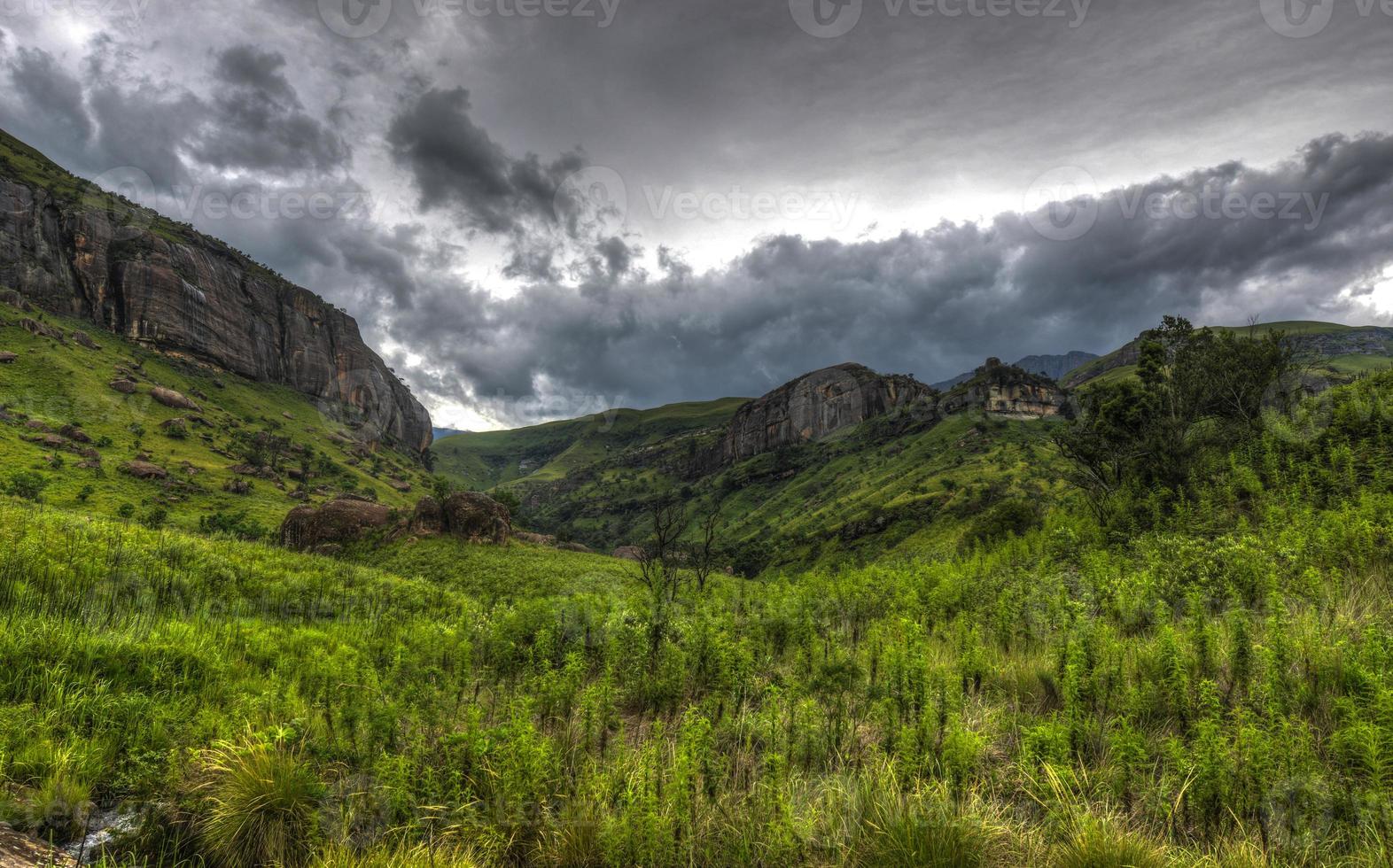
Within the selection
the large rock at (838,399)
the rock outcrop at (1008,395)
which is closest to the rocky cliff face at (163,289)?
the large rock at (838,399)

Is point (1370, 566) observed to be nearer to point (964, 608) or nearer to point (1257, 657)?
point (1257, 657)

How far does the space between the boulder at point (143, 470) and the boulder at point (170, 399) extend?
32890mm

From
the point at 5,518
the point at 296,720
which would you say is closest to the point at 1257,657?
the point at 296,720

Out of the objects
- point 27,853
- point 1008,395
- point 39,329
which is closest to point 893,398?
point 1008,395

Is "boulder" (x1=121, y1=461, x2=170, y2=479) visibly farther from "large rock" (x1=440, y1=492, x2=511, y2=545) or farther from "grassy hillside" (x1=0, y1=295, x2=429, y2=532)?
"large rock" (x1=440, y1=492, x2=511, y2=545)

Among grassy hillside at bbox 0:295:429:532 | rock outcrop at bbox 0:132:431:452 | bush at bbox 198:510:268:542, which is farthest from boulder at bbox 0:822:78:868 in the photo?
rock outcrop at bbox 0:132:431:452

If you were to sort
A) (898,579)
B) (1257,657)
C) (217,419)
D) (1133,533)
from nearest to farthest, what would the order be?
1. (1257,657)
2. (898,579)
3. (1133,533)
4. (217,419)

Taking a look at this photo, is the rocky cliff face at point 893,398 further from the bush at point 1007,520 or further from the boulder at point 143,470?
the boulder at point 143,470

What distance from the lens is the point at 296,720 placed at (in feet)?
16.2

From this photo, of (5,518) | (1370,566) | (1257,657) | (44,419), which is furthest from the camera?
(44,419)

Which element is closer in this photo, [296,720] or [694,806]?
[694,806]

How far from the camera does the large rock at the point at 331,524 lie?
148ft

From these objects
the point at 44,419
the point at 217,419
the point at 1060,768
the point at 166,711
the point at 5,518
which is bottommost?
the point at 1060,768

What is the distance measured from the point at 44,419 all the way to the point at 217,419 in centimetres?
3660
